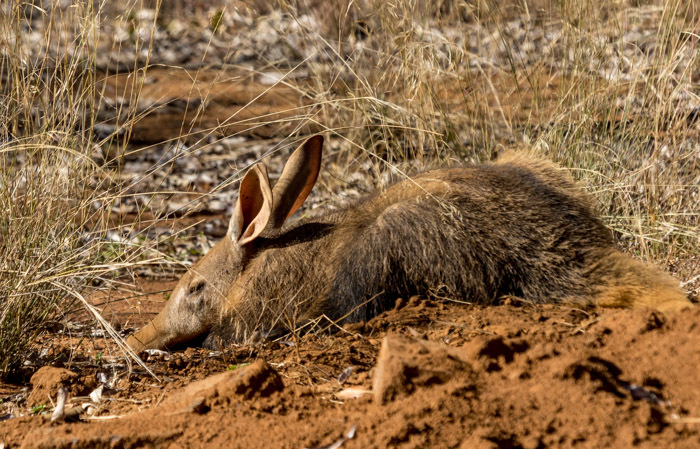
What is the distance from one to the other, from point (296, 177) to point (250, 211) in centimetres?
35

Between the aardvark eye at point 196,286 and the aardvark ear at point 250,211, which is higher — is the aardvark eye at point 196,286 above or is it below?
below

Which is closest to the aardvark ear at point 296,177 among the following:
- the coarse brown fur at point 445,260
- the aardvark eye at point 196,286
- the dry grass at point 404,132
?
the coarse brown fur at point 445,260

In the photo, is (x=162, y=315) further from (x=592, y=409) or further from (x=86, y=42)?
(x=592, y=409)

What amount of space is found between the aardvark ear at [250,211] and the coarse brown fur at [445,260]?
7 centimetres

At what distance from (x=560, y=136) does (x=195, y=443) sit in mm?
3714

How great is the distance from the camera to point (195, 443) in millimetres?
2742

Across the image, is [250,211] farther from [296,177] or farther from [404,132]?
[404,132]

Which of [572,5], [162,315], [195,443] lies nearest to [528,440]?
[195,443]

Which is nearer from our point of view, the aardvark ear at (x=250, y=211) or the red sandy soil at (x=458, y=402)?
the red sandy soil at (x=458, y=402)

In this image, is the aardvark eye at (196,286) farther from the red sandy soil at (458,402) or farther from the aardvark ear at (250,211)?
the red sandy soil at (458,402)

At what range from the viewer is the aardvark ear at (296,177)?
454 cm

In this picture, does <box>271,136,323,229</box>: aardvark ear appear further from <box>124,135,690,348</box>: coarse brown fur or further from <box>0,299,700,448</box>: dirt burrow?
<box>0,299,700,448</box>: dirt burrow

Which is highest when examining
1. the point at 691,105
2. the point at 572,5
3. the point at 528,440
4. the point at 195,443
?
the point at 572,5

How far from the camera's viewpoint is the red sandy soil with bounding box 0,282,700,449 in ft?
8.41
